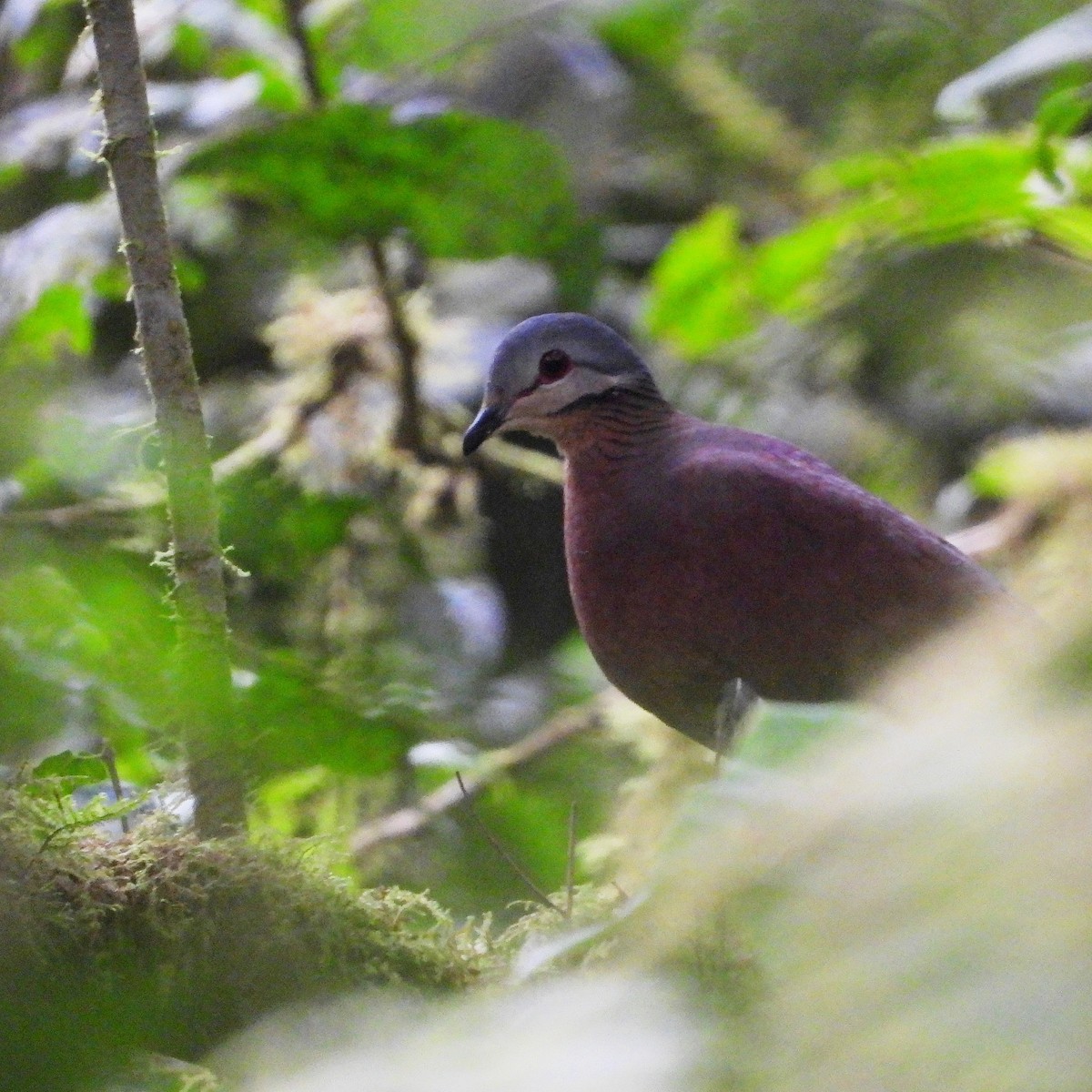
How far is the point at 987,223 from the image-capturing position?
3.06 metres

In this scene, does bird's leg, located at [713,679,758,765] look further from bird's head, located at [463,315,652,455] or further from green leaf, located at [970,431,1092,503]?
green leaf, located at [970,431,1092,503]

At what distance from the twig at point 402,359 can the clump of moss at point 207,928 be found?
232cm

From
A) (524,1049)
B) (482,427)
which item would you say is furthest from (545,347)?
(524,1049)

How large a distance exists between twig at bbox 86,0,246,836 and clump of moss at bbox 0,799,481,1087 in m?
0.17

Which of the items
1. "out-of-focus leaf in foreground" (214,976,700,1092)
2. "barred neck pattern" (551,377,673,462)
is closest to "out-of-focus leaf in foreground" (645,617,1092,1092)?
"out-of-focus leaf in foreground" (214,976,700,1092)

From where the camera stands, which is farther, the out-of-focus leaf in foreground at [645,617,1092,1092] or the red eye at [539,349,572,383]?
the red eye at [539,349,572,383]

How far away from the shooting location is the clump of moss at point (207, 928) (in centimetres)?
143

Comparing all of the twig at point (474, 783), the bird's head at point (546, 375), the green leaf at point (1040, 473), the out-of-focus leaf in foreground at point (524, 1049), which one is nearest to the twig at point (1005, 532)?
the green leaf at point (1040, 473)

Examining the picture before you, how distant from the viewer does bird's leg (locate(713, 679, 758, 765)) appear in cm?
220

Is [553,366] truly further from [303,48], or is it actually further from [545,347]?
[303,48]

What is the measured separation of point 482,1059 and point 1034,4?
10.9 ft

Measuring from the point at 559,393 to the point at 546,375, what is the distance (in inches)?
1.6

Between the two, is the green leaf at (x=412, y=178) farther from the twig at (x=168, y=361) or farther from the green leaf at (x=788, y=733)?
the green leaf at (x=788, y=733)

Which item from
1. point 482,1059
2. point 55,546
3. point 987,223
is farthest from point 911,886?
point 987,223
